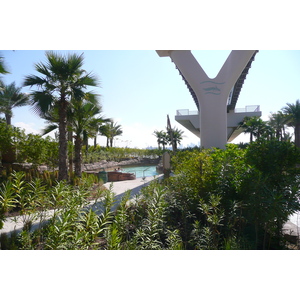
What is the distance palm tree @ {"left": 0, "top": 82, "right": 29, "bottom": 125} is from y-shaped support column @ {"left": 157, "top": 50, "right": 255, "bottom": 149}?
5918 millimetres

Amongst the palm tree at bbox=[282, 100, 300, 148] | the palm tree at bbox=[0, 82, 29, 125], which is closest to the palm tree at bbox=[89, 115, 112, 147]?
the palm tree at bbox=[0, 82, 29, 125]

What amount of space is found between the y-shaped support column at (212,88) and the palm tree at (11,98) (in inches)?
233

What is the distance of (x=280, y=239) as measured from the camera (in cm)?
271

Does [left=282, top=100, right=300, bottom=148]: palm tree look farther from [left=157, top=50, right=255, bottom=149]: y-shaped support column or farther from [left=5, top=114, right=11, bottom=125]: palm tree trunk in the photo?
[left=5, top=114, right=11, bottom=125]: palm tree trunk

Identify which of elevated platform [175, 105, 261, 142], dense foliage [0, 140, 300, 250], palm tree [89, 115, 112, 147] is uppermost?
elevated platform [175, 105, 261, 142]

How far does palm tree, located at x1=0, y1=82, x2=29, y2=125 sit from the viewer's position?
4.52 meters

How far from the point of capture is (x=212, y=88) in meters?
9.15

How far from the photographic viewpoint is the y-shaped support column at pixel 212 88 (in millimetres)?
8705

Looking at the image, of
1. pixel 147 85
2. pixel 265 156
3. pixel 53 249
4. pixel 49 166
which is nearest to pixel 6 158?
pixel 49 166

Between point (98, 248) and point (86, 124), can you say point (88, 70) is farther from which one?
point (98, 248)

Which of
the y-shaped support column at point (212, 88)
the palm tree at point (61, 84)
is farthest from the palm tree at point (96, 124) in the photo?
the y-shaped support column at point (212, 88)
